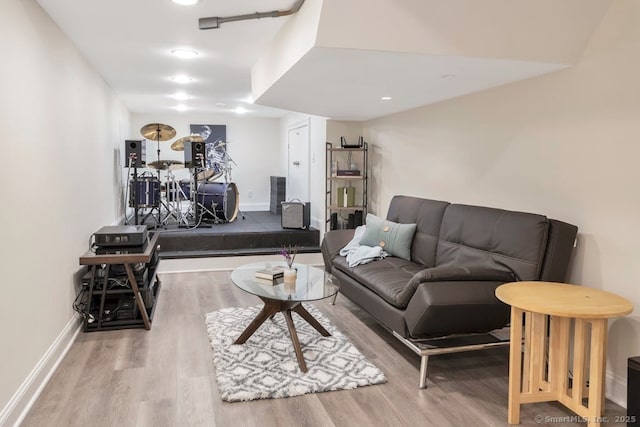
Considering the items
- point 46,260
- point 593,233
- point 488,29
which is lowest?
point 46,260

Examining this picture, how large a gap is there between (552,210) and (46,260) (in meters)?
3.15

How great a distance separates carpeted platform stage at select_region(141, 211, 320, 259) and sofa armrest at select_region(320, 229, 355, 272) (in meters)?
1.45

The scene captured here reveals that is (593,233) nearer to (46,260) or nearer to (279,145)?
(46,260)

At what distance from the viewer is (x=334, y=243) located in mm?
4332

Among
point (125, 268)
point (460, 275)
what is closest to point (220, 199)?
point (125, 268)

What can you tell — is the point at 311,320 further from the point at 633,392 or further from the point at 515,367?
the point at 633,392

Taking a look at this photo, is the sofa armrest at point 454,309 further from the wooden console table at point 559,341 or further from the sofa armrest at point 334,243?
the sofa armrest at point 334,243

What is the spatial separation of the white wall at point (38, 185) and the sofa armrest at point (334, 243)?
208 centimetres

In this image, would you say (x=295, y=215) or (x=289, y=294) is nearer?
(x=289, y=294)

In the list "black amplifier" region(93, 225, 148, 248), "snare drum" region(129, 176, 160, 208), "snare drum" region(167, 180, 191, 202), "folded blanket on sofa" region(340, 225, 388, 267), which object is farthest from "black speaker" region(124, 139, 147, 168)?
"folded blanket on sofa" region(340, 225, 388, 267)

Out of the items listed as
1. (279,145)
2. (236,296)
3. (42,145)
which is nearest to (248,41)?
(42,145)

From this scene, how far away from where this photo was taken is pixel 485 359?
3.06 meters

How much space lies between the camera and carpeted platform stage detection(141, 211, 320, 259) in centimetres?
560

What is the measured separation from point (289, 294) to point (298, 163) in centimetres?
478
